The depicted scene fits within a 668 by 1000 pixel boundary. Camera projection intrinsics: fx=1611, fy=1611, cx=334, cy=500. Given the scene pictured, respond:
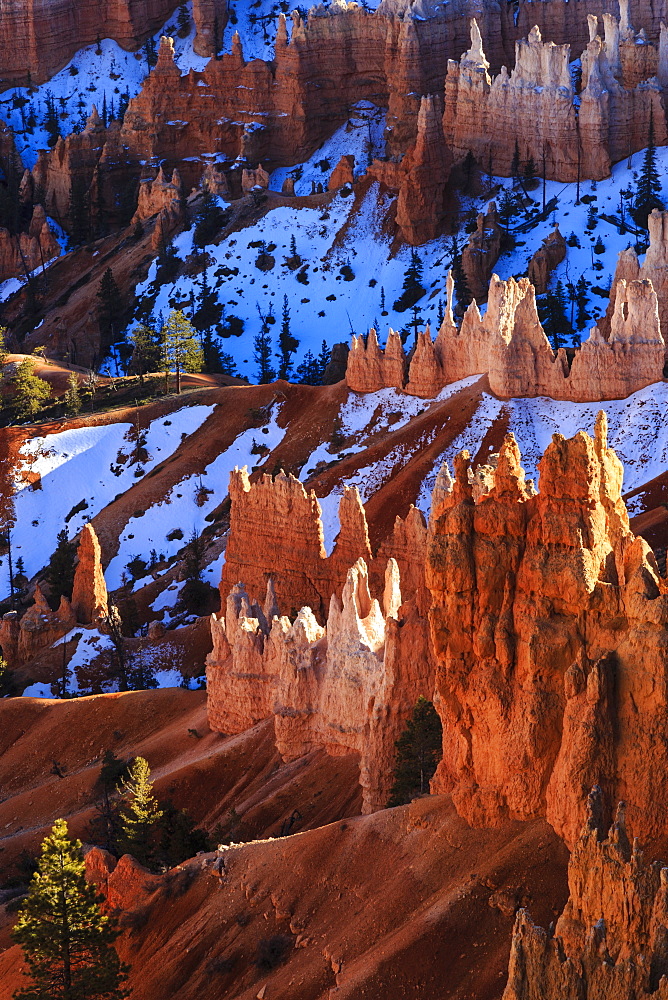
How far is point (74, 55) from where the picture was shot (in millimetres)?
181750

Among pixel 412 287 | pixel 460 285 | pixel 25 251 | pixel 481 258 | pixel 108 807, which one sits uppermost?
pixel 25 251

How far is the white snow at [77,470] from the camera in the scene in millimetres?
97688

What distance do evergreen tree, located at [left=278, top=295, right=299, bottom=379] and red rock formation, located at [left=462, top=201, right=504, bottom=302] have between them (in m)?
15.9

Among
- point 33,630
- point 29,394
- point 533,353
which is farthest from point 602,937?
point 29,394

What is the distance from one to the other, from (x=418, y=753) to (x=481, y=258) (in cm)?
8120

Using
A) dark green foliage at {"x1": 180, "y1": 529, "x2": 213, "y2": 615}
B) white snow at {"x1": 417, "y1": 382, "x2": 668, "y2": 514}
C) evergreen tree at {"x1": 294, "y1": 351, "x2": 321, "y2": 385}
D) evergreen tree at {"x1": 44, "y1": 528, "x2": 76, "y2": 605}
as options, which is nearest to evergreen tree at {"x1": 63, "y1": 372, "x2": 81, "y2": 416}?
evergreen tree at {"x1": 294, "y1": 351, "x2": 321, "y2": 385}

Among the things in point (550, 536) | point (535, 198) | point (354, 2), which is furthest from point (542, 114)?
point (550, 536)

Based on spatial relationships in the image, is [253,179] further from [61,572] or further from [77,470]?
[61,572]

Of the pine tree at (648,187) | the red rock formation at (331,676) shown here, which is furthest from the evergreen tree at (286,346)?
the red rock formation at (331,676)

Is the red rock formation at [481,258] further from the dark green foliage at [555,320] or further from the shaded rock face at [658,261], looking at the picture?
the shaded rock face at [658,261]

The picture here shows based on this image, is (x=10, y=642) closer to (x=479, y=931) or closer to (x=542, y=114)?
(x=479, y=931)

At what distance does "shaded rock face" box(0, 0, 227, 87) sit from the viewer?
178000 millimetres

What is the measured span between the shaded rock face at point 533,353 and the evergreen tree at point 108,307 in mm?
49039

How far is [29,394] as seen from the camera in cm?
11325
